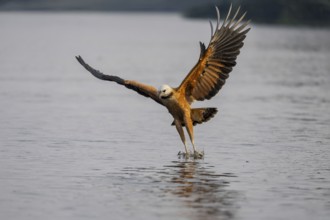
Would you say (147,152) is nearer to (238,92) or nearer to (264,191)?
(264,191)

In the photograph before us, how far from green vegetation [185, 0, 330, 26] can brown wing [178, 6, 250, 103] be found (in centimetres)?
8398

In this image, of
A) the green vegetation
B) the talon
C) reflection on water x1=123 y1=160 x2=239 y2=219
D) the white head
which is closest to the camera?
reflection on water x1=123 y1=160 x2=239 y2=219

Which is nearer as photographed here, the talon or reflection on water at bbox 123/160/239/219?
reflection on water at bbox 123/160/239/219

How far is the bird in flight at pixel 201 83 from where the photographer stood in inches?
697

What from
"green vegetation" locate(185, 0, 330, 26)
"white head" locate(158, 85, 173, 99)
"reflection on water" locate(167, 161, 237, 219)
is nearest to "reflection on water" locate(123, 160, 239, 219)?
"reflection on water" locate(167, 161, 237, 219)

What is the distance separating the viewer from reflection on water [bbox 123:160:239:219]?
13.5 meters

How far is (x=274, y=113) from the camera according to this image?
84.6 feet

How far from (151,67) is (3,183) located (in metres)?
29.6

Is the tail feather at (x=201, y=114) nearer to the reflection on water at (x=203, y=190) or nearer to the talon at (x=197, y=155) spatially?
the talon at (x=197, y=155)

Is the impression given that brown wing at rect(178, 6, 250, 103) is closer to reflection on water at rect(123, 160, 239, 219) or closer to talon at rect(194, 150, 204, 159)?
talon at rect(194, 150, 204, 159)

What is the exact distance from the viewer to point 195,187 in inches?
598

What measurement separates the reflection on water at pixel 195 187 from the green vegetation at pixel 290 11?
8595 centimetres

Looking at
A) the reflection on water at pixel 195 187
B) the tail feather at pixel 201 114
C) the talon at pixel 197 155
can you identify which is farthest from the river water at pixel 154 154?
the tail feather at pixel 201 114

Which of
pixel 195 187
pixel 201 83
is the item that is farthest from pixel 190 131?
pixel 195 187
